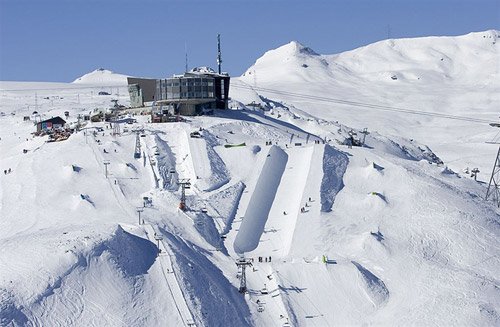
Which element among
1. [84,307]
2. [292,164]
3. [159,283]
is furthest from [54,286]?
[292,164]

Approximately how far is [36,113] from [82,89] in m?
50.7

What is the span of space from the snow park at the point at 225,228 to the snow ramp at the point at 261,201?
0.62 ft

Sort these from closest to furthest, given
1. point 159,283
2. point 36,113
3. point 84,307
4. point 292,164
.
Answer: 1. point 84,307
2. point 159,283
3. point 292,164
4. point 36,113

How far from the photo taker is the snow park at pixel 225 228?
2386 inches

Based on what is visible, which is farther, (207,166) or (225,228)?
(207,166)

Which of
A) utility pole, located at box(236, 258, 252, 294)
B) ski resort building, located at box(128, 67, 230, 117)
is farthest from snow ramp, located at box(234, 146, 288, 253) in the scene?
ski resort building, located at box(128, 67, 230, 117)

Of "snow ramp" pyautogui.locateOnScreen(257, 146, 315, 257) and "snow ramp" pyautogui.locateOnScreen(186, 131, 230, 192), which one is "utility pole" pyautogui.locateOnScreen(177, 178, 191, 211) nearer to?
"snow ramp" pyautogui.locateOnScreen(186, 131, 230, 192)

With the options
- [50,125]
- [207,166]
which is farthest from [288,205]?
[50,125]

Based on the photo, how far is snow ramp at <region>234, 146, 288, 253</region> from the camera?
7469 cm

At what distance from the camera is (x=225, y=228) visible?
76.5 metres

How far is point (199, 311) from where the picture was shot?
197 ft

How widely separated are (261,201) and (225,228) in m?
6.61

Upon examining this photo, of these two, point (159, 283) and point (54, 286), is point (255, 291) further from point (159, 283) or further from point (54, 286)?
point (54, 286)

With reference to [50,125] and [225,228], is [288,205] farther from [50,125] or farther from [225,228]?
[50,125]
